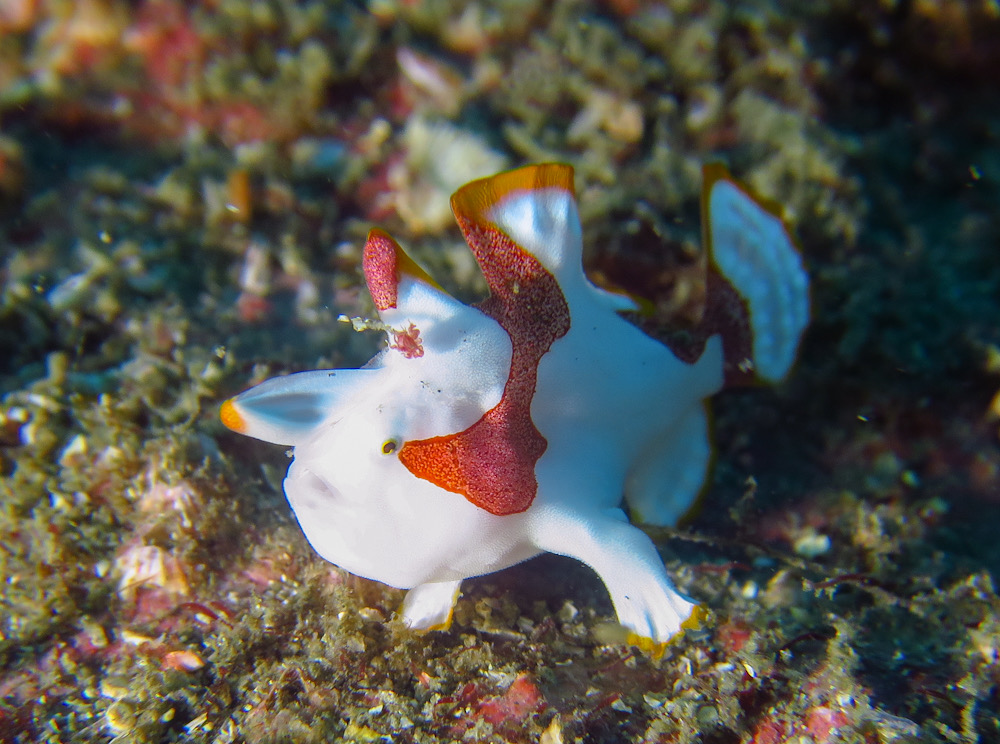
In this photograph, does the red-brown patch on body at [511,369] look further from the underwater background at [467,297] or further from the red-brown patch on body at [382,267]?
the underwater background at [467,297]

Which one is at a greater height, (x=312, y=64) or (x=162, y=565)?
(x=312, y=64)

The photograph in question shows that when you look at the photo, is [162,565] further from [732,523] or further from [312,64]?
[312,64]

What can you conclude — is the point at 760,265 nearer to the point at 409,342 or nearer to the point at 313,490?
the point at 409,342

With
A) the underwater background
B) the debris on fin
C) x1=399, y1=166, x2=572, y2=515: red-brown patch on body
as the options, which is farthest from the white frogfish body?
the debris on fin

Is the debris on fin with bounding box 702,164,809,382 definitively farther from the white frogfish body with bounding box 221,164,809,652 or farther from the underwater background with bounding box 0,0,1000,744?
the white frogfish body with bounding box 221,164,809,652

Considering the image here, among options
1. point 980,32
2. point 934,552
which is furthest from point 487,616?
point 980,32

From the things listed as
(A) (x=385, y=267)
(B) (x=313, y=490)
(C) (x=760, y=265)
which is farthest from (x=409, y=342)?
(C) (x=760, y=265)
